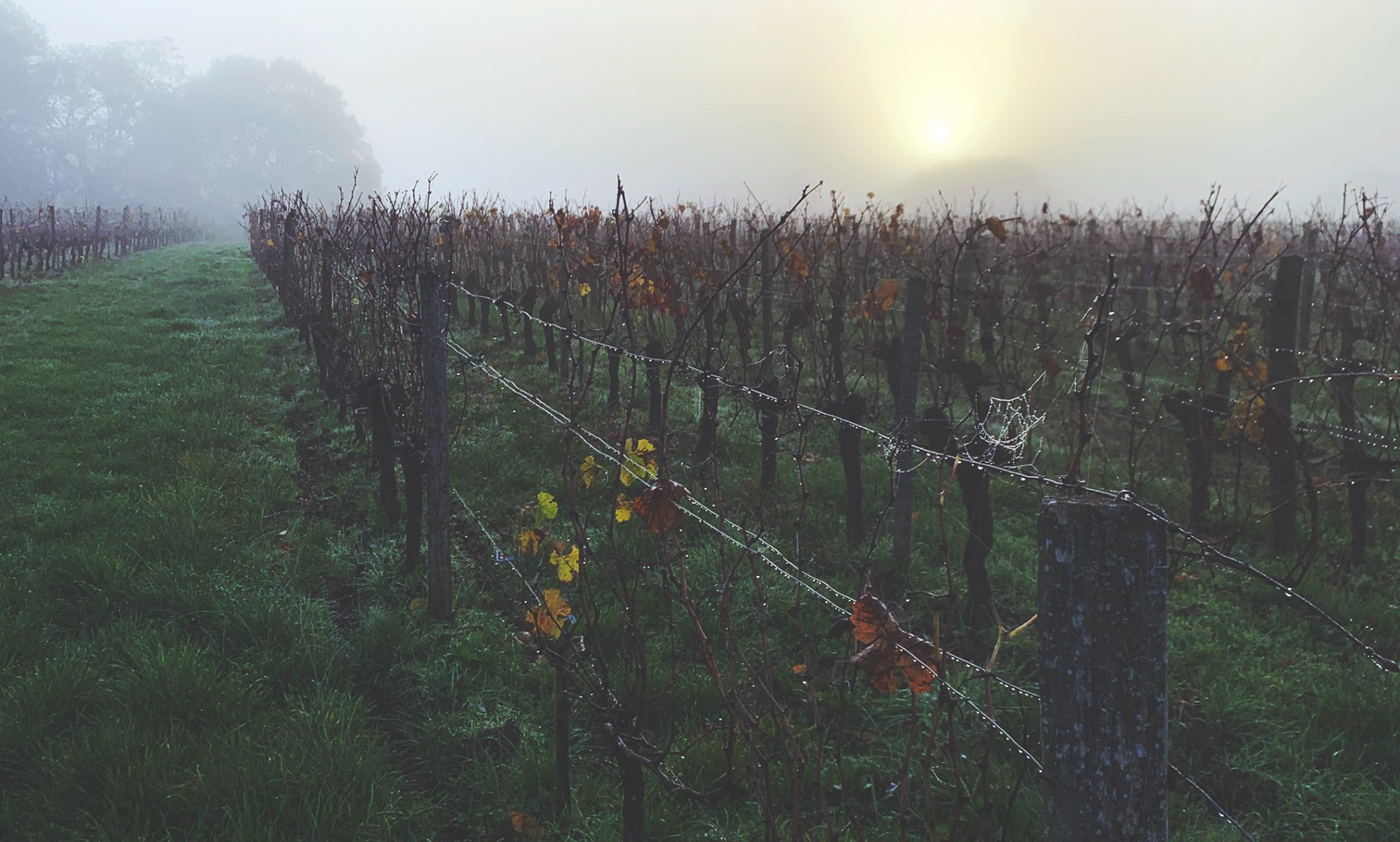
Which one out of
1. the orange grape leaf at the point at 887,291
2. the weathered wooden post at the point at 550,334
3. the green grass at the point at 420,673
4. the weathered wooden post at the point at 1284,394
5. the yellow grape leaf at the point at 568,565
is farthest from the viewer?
the weathered wooden post at the point at 550,334

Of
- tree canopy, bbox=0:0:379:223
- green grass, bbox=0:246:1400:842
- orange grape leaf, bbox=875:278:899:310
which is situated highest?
tree canopy, bbox=0:0:379:223

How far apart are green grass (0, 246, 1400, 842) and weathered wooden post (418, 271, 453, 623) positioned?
322 millimetres

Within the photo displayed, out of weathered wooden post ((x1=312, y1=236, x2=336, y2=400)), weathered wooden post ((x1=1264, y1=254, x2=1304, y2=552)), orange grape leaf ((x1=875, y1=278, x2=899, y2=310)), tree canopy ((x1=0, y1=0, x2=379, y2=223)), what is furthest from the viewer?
tree canopy ((x1=0, y1=0, x2=379, y2=223))

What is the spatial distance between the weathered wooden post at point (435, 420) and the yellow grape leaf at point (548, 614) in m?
→ 0.91

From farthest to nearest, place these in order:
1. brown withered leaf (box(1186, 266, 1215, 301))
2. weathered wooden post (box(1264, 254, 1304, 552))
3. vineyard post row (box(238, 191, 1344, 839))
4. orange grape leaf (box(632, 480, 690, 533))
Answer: brown withered leaf (box(1186, 266, 1215, 301)) < weathered wooden post (box(1264, 254, 1304, 552)) < orange grape leaf (box(632, 480, 690, 533)) < vineyard post row (box(238, 191, 1344, 839))

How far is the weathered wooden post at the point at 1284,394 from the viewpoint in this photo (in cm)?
449

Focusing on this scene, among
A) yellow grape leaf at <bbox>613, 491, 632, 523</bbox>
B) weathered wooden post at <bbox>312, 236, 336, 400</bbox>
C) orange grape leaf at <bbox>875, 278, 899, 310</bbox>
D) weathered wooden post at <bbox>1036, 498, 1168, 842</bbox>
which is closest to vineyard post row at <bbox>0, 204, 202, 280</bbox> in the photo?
weathered wooden post at <bbox>312, 236, 336, 400</bbox>

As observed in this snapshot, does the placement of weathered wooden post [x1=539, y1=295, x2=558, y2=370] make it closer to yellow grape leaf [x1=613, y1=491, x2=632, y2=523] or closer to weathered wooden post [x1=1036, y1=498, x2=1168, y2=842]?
yellow grape leaf [x1=613, y1=491, x2=632, y2=523]

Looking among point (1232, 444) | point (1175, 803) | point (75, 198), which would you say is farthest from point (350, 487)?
point (75, 198)

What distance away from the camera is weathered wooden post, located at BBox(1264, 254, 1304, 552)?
4492 mm

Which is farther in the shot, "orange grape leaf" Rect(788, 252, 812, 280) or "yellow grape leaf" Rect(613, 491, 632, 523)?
"orange grape leaf" Rect(788, 252, 812, 280)

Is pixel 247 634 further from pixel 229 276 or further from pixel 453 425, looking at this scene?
pixel 229 276

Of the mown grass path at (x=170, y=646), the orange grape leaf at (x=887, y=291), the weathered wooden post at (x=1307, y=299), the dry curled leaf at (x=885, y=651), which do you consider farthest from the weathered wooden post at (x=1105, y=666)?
the weathered wooden post at (x=1307, y=299)

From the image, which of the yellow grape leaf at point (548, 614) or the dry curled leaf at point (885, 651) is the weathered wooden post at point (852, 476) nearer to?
the yellow grape leaf at point (548, 614)
